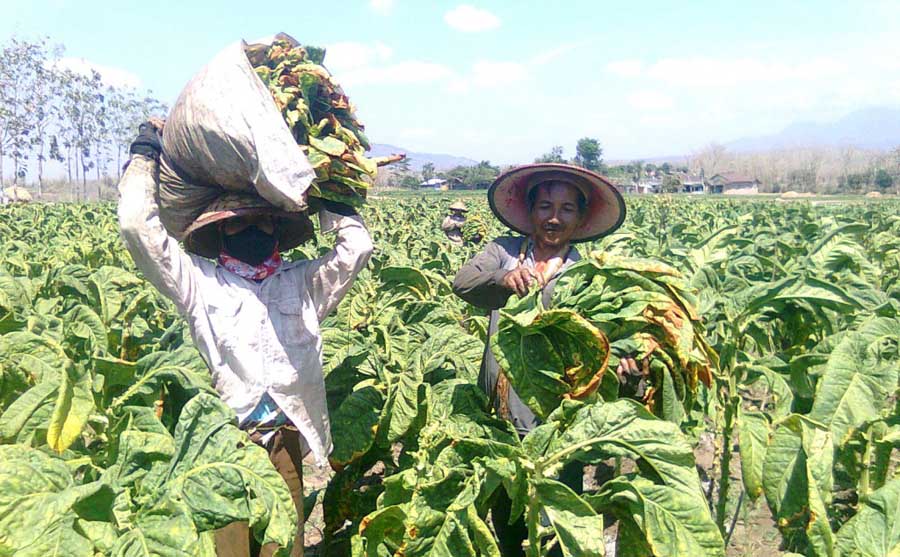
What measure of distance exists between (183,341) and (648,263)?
1.65m

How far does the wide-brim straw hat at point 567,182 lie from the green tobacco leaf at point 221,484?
1322 mm

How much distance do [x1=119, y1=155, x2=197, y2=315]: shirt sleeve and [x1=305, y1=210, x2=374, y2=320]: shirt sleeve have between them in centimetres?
39

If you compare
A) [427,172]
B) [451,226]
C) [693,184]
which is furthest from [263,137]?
[693,184]

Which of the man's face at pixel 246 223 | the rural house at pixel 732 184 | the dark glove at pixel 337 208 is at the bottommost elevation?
the man's face at pixel 246 223

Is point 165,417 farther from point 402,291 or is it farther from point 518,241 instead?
point 402,291

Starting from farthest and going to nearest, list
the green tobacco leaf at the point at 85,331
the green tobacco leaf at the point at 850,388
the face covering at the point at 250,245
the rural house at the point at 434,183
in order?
the rural house at the point at 434,183, the green tobacco leaf at the point at 85,331, the face covering at the point at 250,245, the green tobacco leaf at the point at 850,388

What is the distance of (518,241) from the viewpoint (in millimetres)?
2660

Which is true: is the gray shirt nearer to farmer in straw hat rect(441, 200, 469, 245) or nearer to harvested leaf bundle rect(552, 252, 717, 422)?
harvested leaf bundle rect(552, 252, 717, 422)

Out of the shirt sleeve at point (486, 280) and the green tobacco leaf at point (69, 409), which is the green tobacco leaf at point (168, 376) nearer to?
the green tobacco leaf at point (69, 409)

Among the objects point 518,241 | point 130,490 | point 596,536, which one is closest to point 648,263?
point 596,536

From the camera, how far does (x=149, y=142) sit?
221cm

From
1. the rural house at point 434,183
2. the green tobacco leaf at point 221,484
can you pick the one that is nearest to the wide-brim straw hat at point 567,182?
the green tobacco leaf at point 221,484

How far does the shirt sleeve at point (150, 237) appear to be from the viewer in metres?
2.12

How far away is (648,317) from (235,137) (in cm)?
117
